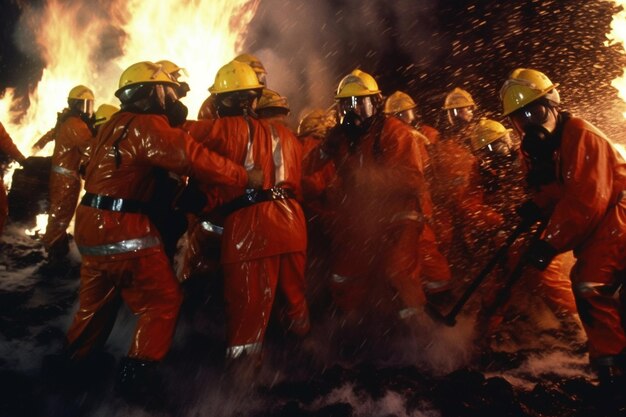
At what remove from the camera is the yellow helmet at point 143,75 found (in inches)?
129

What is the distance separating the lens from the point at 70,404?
325 centimetres

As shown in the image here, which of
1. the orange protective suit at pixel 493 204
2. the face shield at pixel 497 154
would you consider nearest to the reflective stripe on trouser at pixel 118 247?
the orange protective suit at pixel 493 204

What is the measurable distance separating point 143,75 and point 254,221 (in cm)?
138

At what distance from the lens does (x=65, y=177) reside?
584 cm

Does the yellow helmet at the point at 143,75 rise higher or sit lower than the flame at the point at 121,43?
lower

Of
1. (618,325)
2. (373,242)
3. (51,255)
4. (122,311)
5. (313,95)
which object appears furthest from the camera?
(313,95)

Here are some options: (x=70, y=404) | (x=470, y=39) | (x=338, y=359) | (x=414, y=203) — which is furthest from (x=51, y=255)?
(x=470, y=39)

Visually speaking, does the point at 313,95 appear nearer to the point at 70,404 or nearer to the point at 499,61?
the point at 499,61

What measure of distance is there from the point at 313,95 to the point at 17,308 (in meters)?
6.86

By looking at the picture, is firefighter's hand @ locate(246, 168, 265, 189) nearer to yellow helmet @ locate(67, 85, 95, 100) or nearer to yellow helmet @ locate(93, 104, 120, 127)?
yellow helmet @ locate(93, 104, 120, 127)

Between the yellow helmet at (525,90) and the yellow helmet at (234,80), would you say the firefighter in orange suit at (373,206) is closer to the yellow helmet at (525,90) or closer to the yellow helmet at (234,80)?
the yellow helmet at (525,90)

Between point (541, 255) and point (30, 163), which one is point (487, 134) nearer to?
point (541, 255)

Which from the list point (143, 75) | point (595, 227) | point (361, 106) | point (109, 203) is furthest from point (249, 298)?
point (595, 227)

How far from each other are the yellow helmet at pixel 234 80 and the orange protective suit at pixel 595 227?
2.42 meters
